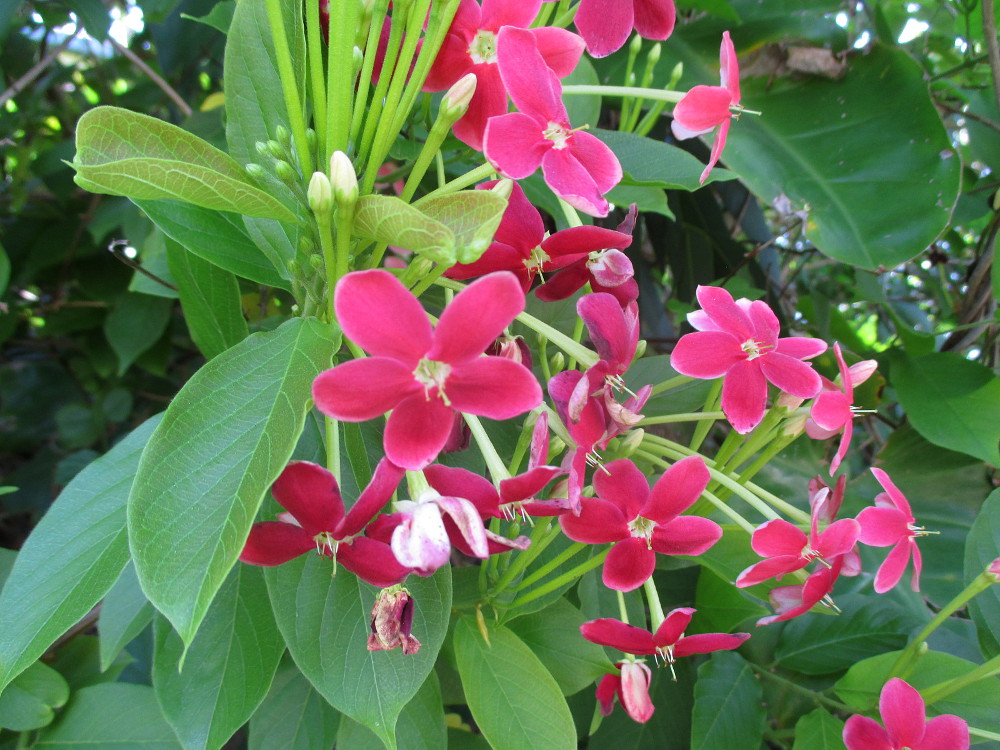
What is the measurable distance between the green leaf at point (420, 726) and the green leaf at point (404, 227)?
48cm

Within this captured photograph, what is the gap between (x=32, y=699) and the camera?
847 mm

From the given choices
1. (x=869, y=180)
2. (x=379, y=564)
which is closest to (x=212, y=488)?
(x=379, y=564)

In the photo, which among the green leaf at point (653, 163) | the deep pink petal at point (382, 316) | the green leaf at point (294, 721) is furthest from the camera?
the green leaf at point (653, 163)

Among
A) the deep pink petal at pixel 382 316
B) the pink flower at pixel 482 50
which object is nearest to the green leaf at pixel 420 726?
the deep pink petal at pixel 382 316

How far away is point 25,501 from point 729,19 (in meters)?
2.00

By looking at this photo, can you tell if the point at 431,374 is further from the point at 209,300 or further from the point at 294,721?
the point at 294,721

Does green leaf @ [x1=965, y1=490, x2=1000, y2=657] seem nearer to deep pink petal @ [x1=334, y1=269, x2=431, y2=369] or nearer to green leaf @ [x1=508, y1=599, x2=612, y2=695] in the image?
green leaf @ [x1=508, y1=599, x2=612, y2=695]

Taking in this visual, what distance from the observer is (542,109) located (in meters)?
0.57

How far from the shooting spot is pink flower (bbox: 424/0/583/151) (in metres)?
0.62

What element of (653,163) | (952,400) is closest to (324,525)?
(653,163)

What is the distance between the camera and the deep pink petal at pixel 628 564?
63cm

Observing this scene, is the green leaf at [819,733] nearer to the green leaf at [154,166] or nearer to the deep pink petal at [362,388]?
the deep pink petal at [362,388]

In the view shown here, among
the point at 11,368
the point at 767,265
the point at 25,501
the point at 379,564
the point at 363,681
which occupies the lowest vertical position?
the point at 25,501

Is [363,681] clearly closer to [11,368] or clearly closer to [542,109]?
[542,109]
